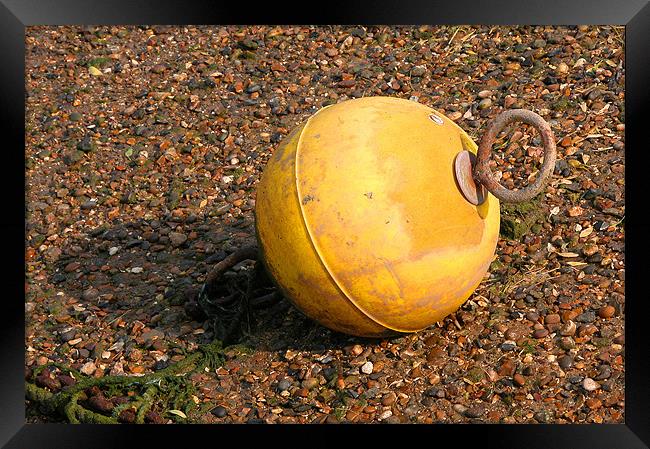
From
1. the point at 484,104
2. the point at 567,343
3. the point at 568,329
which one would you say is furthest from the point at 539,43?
the point at 567,343

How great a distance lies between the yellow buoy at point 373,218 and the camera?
4.60 metres

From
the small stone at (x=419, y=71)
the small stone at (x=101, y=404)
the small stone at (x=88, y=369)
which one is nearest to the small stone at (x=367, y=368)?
the small stone at (x=101, y=404)

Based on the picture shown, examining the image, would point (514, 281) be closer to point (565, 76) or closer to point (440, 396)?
point (440, 396)

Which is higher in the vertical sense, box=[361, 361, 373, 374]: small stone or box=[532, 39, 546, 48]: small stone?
box=[532, 39, 546, 48]: small stone

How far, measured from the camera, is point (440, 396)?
16.6ft

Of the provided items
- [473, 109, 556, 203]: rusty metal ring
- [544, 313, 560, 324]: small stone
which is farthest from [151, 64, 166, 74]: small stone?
[544, 313, 560, 324]: small stone

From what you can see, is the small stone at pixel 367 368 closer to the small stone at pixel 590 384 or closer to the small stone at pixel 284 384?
the small stone at pixel 284 384

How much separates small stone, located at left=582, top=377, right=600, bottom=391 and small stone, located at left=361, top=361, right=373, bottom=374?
1229 mm

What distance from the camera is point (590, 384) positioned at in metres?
5.11

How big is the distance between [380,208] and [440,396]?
48.4 inches

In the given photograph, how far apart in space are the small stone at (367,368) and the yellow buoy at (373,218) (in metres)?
0.39

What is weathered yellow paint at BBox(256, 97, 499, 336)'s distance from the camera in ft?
15.1

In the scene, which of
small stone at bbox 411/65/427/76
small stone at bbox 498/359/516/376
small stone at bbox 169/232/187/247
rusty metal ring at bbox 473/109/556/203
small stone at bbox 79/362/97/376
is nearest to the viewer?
rusty metal ring at bbox 473/109/556/203

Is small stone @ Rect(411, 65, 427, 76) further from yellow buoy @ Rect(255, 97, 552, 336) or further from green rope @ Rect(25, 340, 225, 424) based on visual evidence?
green rope @ Rect(25, 340, 225, 424)
